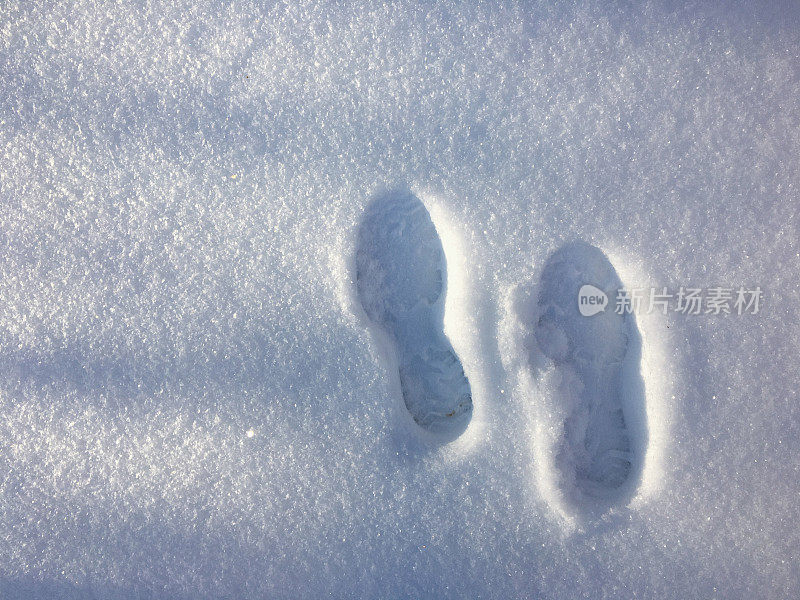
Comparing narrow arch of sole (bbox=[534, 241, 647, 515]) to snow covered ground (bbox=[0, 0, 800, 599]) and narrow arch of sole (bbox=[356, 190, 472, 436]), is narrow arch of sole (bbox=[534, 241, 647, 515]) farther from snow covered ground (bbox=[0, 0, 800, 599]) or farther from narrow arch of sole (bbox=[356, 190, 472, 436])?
narrow arch of sole (bbox=[356, 190, 472, 436])

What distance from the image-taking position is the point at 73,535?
1.91 ft

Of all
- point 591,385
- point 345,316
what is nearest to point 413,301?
point 345,316

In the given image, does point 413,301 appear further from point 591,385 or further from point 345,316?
point 591,385

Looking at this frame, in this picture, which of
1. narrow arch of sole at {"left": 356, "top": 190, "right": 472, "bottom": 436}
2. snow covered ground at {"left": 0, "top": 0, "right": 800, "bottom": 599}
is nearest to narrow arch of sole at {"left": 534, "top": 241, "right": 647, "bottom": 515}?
snow covered ground at {"left": 0, "top": 0, "right": 800, "bottom": 599}

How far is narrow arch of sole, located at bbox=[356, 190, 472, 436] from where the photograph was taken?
1.90 feet

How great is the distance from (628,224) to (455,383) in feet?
0.91

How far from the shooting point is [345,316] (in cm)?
59

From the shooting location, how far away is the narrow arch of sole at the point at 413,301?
58 cm

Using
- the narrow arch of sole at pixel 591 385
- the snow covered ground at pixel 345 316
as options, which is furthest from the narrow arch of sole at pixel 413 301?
the narrow arch of sole at pixel 591 385

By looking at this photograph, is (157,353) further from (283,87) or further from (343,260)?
(283,87)

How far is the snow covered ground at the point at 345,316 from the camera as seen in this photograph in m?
0.58

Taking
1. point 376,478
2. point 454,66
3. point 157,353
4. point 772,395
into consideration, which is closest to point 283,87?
point 454,66

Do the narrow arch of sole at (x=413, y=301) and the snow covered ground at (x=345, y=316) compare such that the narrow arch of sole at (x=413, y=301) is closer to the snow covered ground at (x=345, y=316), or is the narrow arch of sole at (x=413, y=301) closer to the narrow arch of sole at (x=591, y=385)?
the snow covered ground at (x=345, y=316)

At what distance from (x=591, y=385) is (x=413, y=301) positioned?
230 mm
